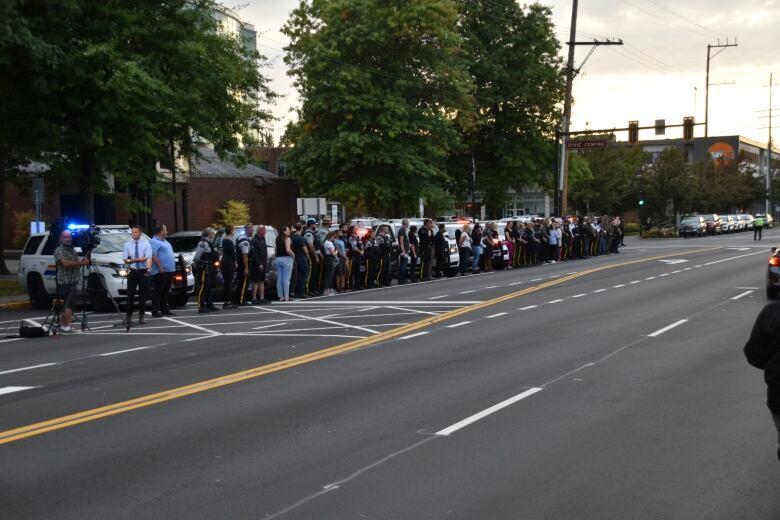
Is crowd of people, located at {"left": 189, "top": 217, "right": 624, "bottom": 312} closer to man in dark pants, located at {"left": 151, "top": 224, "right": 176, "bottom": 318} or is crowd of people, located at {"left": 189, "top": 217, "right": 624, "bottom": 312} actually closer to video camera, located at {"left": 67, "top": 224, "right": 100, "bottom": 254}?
man in dark pants, located at {"left": 151, "top": 224, "right": 176, "bottom": 318}

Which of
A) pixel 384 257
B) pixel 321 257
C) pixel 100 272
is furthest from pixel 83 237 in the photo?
pixel 384 257

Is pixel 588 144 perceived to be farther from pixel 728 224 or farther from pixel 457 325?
pixel 728 224

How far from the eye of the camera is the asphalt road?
6.20 meters

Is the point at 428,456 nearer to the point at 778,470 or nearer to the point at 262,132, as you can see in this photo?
the point at 778,470

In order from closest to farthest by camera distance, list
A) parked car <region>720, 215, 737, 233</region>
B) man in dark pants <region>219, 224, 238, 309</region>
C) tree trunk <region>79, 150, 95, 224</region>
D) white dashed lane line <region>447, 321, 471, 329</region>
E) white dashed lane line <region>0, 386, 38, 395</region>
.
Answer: white dashed lane line <region>0, 386, 38, 395</region>, white dashed lane line <region>447, 321, 471, 329</region>, man in dark pants <region>219, 224, 238, 309</region>, tree trunk <region>79, 150, 95, 224</region>, parked car <region>720, 215, 737, 233</region>

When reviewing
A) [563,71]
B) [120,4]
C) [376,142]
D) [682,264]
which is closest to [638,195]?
[563,71]

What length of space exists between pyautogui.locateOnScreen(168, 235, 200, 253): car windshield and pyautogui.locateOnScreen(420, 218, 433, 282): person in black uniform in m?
6.93

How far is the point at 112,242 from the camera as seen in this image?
70.4 feet

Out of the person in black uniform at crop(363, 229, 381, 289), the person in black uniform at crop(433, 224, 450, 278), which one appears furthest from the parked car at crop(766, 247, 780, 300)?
the person in black uniform at crop(433, 224, 450, 278)

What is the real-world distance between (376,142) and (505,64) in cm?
1242

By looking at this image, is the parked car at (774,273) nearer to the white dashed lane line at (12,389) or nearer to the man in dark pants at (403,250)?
the man in dark pants at (403,250)

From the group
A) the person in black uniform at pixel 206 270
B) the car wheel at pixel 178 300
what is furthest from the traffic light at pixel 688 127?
the person in black uniform at pixel 206 270

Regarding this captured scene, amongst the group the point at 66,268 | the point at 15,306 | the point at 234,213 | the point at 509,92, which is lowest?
the point at 15,306

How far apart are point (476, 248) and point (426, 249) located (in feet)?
11.8
